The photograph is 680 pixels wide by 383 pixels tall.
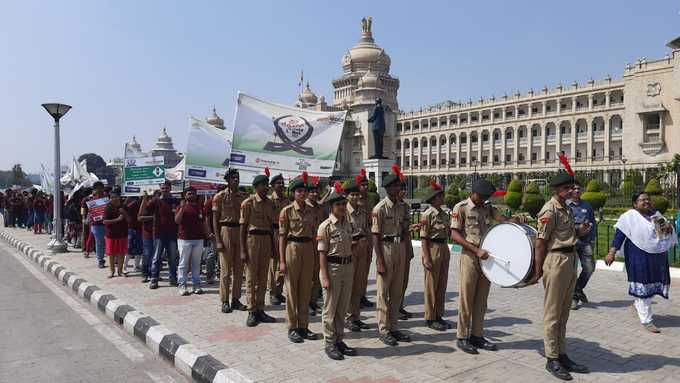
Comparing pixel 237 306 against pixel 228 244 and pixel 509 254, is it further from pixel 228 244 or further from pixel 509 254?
pixel 509 254

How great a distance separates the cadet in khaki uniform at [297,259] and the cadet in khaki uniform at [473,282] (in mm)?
1597

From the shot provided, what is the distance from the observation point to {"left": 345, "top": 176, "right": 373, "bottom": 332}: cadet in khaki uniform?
574 centimetres

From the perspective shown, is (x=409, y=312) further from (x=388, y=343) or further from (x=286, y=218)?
(x=286, y=218)

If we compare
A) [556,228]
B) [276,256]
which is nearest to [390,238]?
[556,228]

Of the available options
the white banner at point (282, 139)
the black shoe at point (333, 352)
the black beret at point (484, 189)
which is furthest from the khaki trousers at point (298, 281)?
the white banner at point (282, 139)

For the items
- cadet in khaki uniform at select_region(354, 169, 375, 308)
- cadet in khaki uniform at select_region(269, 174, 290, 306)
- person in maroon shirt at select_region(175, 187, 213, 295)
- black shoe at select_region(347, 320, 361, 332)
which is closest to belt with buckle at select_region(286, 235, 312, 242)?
cadet in khaki uniform at select_region(354, 169, 375, 308)

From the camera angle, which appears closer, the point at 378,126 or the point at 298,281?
the point at 298,281

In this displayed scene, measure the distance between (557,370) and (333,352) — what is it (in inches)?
79.6

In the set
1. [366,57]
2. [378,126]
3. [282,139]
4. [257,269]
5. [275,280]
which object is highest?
[366,57]

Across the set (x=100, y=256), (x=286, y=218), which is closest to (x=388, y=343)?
(x=286, y=218)

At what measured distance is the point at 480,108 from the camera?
76.5 m

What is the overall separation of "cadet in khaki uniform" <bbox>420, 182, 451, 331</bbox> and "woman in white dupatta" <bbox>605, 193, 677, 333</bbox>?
6.55ft

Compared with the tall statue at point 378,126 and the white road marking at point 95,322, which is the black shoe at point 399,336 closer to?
the white road marking at point 95,322

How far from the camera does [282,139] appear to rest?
9.09m
